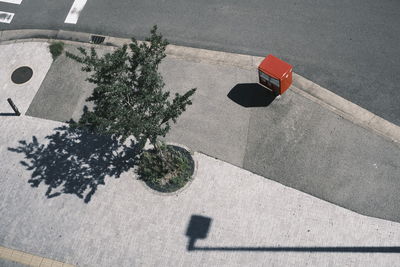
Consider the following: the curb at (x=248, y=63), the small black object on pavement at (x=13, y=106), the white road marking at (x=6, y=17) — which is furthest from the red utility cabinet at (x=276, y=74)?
the white road marking at (x=6, y=17)

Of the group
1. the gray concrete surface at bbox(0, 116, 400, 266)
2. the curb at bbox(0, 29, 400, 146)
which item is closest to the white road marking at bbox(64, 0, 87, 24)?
the curb at bbox(0, 29, 400, 146)

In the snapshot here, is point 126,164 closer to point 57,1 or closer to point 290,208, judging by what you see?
point 290,208

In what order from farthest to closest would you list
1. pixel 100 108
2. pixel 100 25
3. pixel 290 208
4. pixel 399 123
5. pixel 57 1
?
1. pixel 57 1
2. pixel 100 25
3. pixel 399 123
4. pixel 290 208
5. pixel 100 108

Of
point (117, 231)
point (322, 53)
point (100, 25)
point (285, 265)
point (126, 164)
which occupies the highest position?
point (100, 25)

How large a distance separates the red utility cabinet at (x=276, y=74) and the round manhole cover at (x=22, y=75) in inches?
370

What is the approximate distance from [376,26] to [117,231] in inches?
485

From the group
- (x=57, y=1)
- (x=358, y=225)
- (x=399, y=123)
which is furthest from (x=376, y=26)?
(x=57, y=1)

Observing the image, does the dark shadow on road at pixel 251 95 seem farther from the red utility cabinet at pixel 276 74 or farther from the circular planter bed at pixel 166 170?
the circular planter bed at pixel 166 170

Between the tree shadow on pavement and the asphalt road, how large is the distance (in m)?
5.05

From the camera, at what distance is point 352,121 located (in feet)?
45.5

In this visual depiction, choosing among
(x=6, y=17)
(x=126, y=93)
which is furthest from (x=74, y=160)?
(x=6, y=17)

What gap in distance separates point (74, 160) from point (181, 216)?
447 centimetres

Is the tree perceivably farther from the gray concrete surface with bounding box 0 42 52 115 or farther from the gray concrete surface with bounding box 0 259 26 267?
the gray concrete surface with bounding box 0 42 52 115

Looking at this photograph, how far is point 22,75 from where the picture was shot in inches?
645
